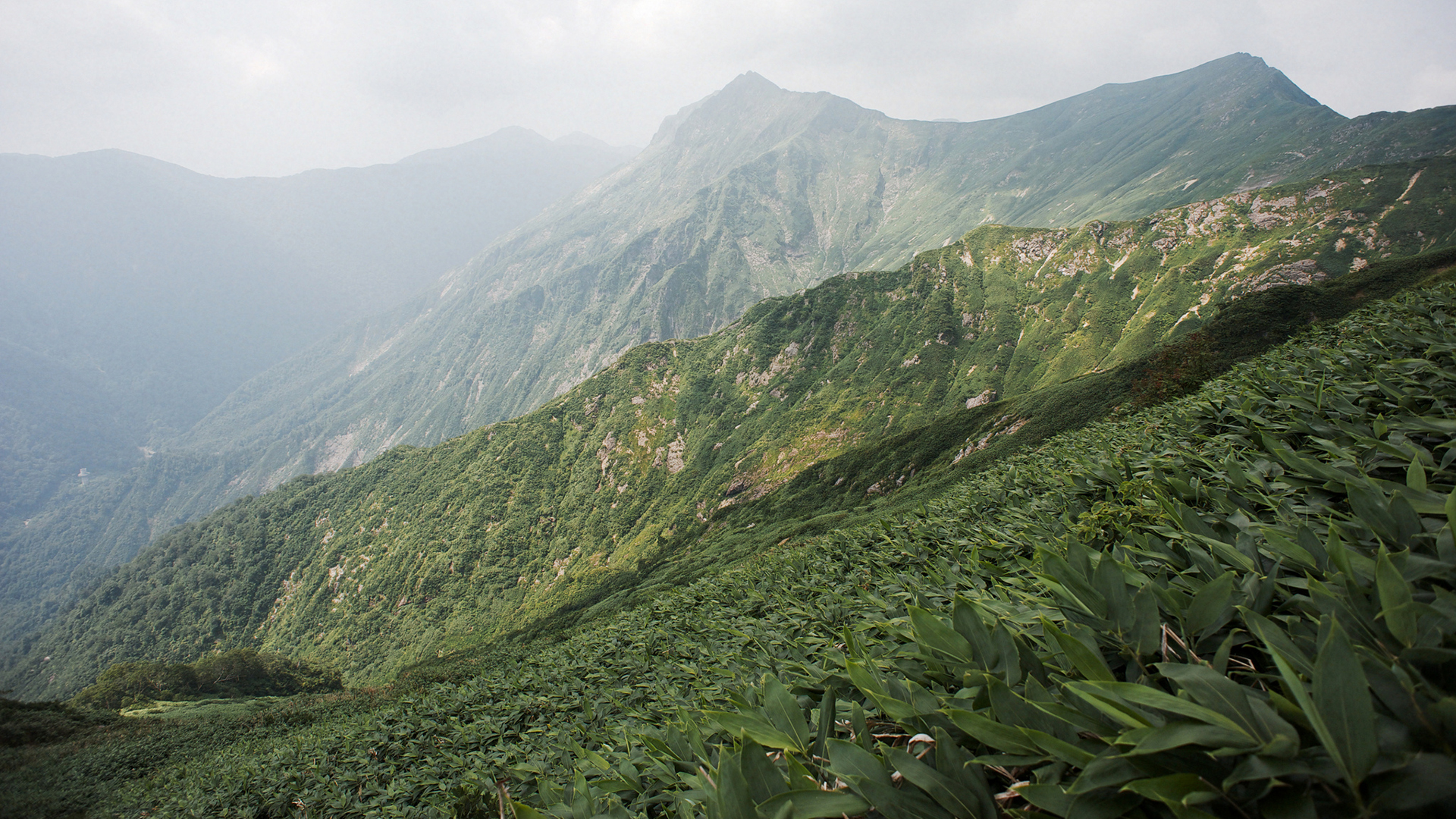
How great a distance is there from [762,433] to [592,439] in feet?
137

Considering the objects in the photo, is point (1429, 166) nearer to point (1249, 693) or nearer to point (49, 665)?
point (1249, 693)

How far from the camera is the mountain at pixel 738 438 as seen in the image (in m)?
77.2

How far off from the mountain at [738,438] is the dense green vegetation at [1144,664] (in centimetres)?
4318

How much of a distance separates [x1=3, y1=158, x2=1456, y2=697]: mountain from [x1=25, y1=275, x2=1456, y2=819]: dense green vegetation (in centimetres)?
4318

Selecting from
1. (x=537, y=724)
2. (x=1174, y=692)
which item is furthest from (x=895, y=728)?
(x=537, y=724)

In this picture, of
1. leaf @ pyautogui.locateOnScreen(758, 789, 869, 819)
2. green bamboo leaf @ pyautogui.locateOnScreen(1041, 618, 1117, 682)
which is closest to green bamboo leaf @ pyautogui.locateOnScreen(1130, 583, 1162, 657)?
green bamboo leaf @ pyautogui.locateOnScreen(1041, 618, 1117, 682)

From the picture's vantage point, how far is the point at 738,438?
114m

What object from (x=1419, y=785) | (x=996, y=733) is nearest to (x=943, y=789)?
(x=996, y=733)

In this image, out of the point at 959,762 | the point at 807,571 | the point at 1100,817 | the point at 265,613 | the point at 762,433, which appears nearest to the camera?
the point at 1100,817

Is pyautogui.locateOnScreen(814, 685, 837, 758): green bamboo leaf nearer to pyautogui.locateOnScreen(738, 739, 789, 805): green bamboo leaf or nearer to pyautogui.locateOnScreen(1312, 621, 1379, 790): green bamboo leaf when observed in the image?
pyautogui.locateOnScreen(738, 739, 789, 805): green bamboo leaf

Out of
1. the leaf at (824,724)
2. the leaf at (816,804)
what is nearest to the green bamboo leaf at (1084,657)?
the leaf at (816,804)

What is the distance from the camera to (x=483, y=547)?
112500 millimetres

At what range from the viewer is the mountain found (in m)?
77.2

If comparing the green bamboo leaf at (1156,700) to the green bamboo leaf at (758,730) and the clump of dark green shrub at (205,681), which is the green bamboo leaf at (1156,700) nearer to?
the green bamboo leaf at (758,730)
